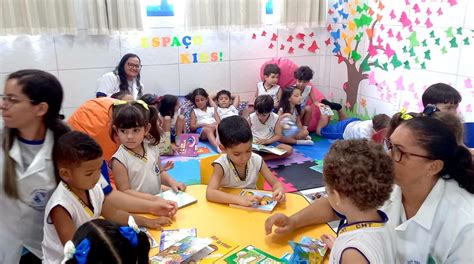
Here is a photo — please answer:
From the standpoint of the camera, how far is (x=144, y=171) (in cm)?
233

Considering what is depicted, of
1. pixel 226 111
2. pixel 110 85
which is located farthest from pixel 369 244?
pixel 226 111

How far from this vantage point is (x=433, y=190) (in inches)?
57.8

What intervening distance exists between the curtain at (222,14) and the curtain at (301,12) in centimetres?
31

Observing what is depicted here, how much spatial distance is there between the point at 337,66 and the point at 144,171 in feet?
13.9

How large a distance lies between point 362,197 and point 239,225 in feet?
2.20

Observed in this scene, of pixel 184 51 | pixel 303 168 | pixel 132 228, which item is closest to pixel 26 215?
pixel 132 228

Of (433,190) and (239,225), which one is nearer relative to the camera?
(433,190)

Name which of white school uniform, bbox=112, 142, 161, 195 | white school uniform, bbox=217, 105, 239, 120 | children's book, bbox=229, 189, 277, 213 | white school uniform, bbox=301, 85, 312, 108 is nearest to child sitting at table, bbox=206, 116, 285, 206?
children's book, bbox=229, 189, 277, 213

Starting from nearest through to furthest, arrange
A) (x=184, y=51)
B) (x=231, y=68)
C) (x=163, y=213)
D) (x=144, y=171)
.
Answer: (x=163, y=213) < (x=144, y=171) < (x=184, y=51) < (x=231, y=68)

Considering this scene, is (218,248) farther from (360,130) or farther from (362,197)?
(360,130)

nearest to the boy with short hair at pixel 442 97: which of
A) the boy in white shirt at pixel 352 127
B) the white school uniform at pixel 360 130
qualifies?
the boy in white shirt at pixel 352 127

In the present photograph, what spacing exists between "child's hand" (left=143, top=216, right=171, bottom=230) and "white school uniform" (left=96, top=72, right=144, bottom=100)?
9.72 ft

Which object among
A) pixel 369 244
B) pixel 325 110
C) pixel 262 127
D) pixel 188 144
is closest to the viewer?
pixel 369 244

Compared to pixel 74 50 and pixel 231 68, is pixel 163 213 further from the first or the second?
pixel 231 68
